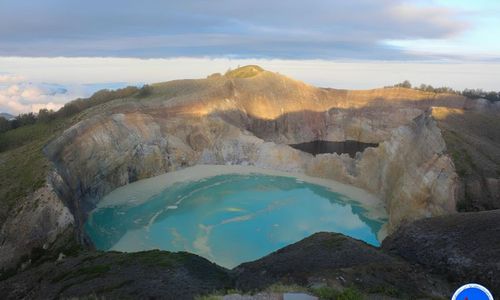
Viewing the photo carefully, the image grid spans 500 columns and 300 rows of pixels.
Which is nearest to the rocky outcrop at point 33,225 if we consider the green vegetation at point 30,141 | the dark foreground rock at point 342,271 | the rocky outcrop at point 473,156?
the green vegetation at point 30,141

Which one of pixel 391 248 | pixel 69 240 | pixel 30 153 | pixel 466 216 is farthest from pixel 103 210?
pixel 466 216

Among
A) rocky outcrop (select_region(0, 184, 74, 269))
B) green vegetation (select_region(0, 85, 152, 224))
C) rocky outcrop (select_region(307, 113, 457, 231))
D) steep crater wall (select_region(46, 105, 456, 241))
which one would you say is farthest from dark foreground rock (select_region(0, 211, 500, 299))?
steep crater wall (select_region(46, 105, 456, 241))

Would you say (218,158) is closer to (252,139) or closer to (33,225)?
(252,139)

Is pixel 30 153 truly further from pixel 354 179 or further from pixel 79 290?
pixel 354 179

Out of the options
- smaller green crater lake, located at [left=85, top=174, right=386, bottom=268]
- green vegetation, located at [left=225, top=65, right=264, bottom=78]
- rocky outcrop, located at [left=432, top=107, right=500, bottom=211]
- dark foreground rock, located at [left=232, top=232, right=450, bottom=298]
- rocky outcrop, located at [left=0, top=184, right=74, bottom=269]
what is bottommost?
smaller green crater lake, located at [left=85, top=174, right=386, bottom=268]

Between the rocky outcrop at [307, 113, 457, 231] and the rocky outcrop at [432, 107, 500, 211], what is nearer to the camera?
the rocky outcrop at [432, 107, 500, 211]

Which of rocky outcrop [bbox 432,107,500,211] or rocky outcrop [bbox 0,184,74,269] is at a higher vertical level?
rocky outcrop [bbox 432,107,500,211]

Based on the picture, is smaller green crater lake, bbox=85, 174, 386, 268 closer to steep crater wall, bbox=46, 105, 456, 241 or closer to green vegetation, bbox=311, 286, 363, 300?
steep crater wall, bbox=46, 105, 456, 241

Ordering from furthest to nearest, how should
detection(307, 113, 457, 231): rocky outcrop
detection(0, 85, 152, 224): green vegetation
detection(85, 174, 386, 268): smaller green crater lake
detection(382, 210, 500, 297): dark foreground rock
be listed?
detection(307, 113, 457, 231): rocky outcrop
detection(85, 174, 386, 268): smaller green crater lake
detection(0, 85, 152, 224): green vegetation
detection(382, 210, 500, 297): dark foreground rock

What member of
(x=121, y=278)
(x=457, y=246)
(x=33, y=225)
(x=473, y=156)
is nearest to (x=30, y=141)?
(x=33, y=225)
